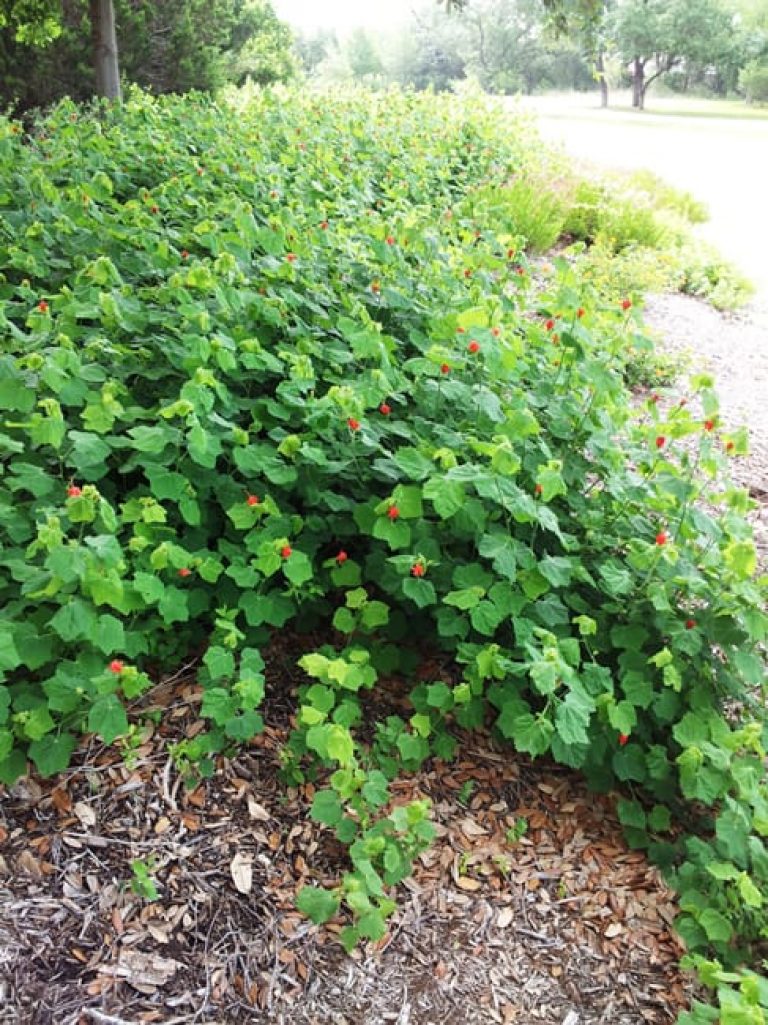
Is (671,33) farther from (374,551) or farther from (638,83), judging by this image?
(374,551)

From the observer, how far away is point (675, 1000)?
72.7 inches

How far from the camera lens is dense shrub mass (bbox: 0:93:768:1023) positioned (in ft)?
6.11

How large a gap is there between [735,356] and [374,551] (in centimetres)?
433

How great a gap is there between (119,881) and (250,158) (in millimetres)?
4377

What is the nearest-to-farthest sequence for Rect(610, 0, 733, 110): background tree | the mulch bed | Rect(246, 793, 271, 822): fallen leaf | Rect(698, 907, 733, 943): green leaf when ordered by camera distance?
the mulch bed → Rect(698, 907, 733, 943): green leaf → Rect(246, 793, 271, 822): fallen leaf → Rect(610, 0, 733, 110): background tree

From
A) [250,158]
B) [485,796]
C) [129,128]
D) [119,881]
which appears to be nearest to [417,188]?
[250,158]

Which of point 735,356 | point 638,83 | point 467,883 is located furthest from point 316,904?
point 638,83

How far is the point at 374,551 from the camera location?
243cm

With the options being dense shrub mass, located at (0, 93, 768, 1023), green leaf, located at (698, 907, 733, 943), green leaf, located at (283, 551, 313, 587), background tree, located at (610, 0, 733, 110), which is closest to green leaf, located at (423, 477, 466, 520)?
dense shrub mass, located at (0, 93, 768, 1023)

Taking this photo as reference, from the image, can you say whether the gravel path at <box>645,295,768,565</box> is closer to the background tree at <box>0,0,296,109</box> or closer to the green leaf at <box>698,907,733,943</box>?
the green leaf at <box>698,907,733,943</box>

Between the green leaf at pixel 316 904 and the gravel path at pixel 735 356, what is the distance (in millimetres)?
2342

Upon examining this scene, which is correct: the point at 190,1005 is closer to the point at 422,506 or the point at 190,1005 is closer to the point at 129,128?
the point at 422,506

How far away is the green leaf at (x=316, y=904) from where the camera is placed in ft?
5.78

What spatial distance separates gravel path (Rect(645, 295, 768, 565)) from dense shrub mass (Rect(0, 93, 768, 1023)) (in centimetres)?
126
